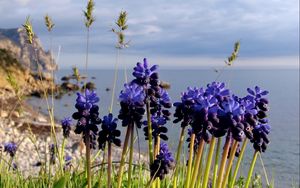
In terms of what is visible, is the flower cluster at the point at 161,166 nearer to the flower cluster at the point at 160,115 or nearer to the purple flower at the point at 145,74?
the flower cluster at the point at 160,115

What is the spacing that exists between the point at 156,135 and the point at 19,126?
23.1 m

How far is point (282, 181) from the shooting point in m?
23.5

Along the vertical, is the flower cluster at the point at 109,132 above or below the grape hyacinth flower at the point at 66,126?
above

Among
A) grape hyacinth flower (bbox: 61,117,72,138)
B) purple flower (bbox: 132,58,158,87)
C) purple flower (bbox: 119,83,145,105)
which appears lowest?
grape hyacinth flower (bbox: 61,117,72,138)

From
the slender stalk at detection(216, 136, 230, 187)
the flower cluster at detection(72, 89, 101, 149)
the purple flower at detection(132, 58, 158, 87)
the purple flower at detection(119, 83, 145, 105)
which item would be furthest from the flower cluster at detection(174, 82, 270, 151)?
the flower cluster at detection(72, 89, 101, 149)

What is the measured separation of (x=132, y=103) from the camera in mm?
3371

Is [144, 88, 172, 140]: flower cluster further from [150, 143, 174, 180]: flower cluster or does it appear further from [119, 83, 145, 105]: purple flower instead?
[119, 83, 145, 105]: purple flower

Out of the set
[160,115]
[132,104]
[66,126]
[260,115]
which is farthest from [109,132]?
[66,126]

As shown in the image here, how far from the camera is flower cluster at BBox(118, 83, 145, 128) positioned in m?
3.37

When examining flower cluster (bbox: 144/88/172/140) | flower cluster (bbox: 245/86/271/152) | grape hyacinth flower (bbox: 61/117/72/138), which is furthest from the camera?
grape hyacinth flower (bbox: 61/117/72/138)

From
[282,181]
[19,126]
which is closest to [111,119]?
[282,181]

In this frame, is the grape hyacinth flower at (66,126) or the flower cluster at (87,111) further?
the grape hyacinth flower at (66,126)

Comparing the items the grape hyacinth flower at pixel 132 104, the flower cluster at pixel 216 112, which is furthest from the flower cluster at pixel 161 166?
the grape hyacinth flower at pixel 132 104

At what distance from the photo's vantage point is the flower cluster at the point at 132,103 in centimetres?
337
